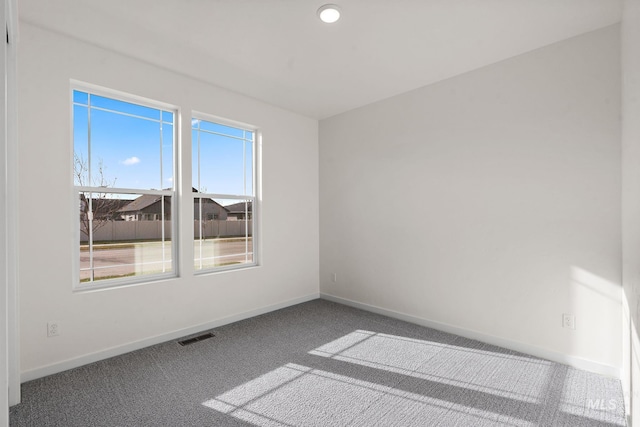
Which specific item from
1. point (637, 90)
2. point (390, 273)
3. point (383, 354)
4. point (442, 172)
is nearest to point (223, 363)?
point (383, 354)

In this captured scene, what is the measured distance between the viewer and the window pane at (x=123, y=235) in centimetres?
296

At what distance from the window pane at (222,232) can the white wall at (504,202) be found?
1445 millimetres

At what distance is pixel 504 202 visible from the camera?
3.12 meters

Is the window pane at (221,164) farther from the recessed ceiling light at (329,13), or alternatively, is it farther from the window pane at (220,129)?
the recessed ceiling light at (329,13)

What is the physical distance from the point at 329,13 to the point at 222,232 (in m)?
2.65

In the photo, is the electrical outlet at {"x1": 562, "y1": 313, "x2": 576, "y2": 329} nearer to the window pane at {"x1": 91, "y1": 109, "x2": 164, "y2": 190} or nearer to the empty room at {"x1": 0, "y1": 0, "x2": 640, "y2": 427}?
the empty room at {"x1": 0, "y1": 0, "x2": 640, "y2": 427}

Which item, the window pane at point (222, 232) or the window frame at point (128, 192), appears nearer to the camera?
the window frame at point (128, 192)

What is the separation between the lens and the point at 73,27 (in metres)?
2.60

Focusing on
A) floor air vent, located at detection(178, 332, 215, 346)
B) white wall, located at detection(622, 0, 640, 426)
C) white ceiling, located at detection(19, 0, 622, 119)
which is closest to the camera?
white wall, located at detection(622, 0, 640, 426)

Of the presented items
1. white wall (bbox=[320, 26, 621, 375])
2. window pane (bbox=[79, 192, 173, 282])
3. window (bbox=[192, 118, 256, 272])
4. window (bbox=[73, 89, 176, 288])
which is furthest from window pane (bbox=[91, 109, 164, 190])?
white wall (bbox=[320, 26, 621, 375])

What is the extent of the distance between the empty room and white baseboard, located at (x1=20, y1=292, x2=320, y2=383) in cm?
Result: 2

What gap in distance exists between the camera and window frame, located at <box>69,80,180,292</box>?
286cm

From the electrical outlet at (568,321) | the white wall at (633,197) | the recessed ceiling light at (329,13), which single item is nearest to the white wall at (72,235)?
the recessed ceiling light at (329,13)

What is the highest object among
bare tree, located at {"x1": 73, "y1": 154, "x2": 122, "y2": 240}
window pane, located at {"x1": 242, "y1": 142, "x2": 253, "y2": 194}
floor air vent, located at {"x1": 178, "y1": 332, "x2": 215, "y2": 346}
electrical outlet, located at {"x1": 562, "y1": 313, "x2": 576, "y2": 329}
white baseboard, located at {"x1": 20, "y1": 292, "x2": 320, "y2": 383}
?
window pane, located at {"x1": 242, "y1": 142, "x2": 253, "y2": 194}
